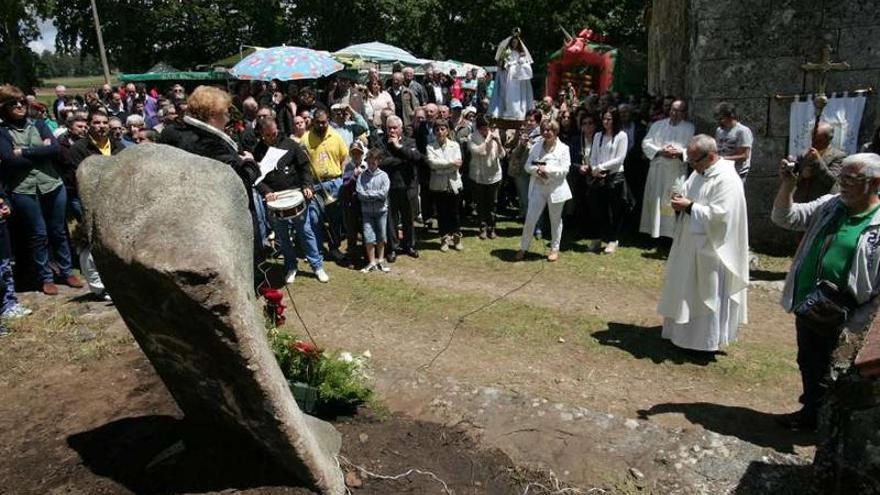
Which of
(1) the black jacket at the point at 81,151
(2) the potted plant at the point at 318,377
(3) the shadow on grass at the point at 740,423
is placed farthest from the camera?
(1) the black jacket at the point at 81,151

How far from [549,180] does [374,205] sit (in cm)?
249

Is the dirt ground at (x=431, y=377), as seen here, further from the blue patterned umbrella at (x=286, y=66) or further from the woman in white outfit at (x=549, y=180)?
the blue patterned umbrella at (x=286, y=66)

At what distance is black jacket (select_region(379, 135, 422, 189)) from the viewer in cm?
855

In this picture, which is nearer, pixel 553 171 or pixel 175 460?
pixel 175 460

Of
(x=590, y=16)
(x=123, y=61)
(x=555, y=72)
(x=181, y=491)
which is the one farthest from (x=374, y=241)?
(x=123, y=61)

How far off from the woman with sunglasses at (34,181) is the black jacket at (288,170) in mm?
2329

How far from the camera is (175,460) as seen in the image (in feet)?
11.8

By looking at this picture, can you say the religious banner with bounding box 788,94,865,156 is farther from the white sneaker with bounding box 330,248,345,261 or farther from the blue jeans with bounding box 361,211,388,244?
the white sneaker with bounding box 330,248,345,261

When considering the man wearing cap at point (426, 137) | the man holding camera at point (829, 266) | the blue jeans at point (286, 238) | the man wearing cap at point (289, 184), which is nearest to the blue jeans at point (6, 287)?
the man wearing cap at point (289, 184)

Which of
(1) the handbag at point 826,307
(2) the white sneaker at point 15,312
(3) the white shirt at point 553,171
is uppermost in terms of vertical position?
(3) the white shirt at point 553,171

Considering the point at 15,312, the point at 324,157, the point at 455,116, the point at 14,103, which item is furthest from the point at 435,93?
the point at 15,312

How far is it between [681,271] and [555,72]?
17766mm

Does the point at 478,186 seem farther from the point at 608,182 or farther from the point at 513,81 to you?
the point at 513,81

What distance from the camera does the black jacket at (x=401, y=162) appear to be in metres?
8.55
